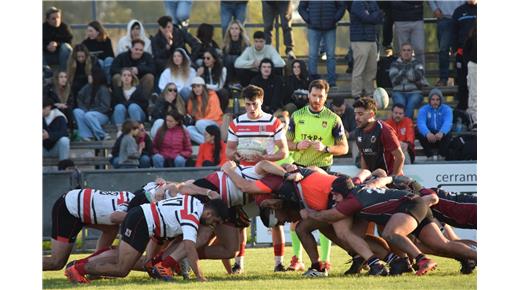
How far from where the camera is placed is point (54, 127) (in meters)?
20.2

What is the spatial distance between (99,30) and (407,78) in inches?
223

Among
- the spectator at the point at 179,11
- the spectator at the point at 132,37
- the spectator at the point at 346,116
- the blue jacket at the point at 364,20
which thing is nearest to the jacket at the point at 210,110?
the spectator at the point at 132,37

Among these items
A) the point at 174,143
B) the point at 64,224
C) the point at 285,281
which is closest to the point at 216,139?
the point at 174,143

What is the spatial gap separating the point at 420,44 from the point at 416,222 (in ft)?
33.4

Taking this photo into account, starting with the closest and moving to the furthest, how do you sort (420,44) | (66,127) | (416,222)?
(416,222)
(66,127)
(420,44)

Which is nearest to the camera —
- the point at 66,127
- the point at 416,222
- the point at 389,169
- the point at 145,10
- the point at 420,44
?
the point at 416,222

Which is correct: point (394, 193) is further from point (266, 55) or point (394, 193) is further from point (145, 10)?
point (145, 10)

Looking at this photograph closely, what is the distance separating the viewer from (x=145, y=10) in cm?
2422

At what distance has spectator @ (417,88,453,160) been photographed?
19797mm

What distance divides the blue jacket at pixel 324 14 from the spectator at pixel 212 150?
3.68 meters

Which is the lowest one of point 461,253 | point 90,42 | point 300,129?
point 461,253

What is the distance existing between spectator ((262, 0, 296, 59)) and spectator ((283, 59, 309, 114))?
1.69 metres

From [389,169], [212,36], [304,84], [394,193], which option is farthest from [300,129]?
[212,36]

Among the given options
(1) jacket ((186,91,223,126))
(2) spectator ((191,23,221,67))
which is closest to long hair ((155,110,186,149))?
(1) jacket ((186,91,223,126))
